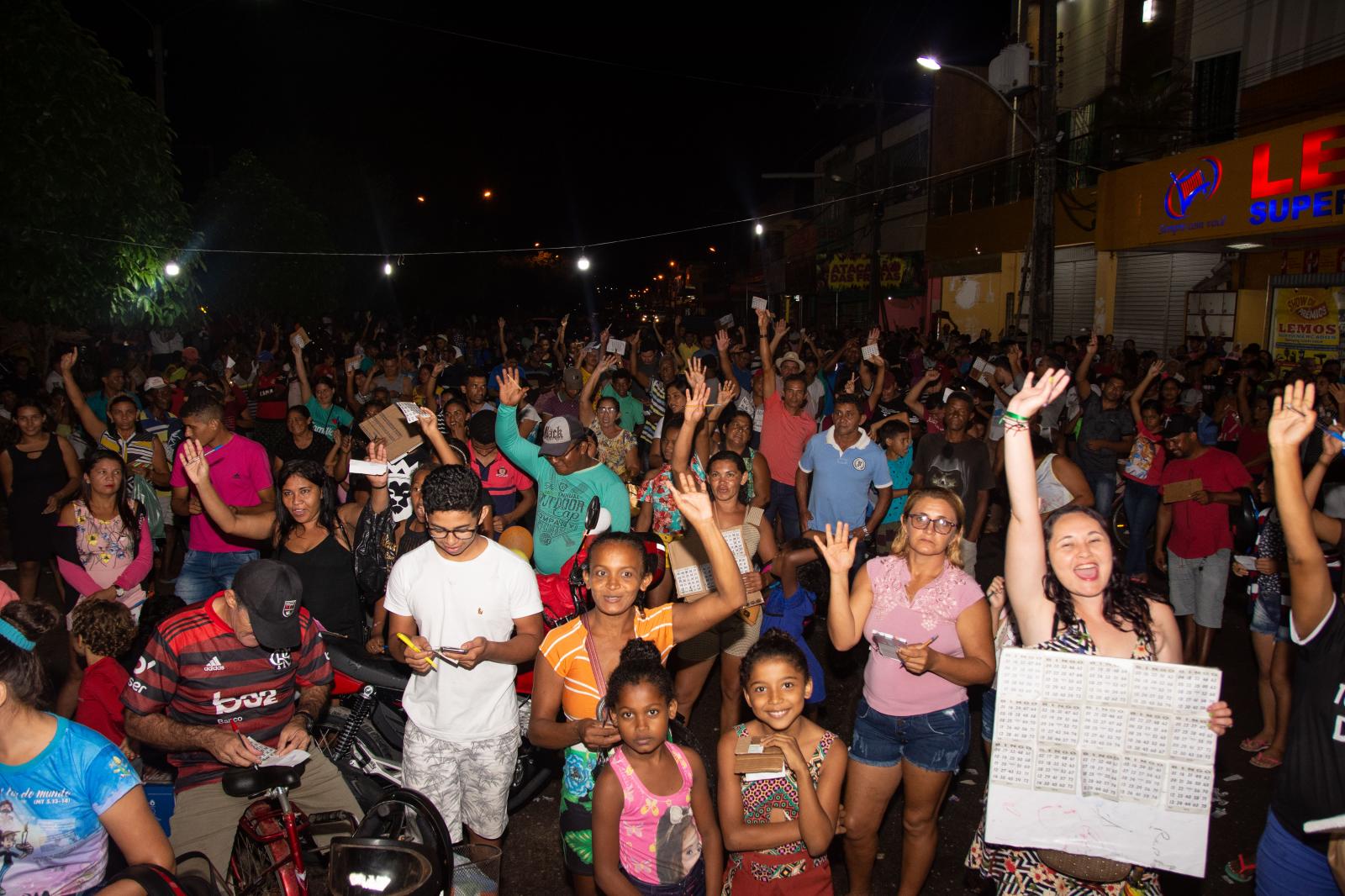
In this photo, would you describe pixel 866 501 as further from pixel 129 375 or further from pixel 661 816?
pixel 129 375

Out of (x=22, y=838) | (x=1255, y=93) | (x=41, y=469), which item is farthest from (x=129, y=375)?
(x=1255, y=93)

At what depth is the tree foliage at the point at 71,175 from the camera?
1311 centimetres

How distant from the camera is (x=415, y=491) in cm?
508

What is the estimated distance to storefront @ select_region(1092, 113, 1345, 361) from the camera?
42.8 feet

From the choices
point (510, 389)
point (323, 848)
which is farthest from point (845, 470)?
point (323, 848)

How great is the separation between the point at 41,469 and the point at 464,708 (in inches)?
225

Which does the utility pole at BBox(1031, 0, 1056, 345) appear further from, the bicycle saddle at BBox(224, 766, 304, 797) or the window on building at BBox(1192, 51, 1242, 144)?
the bicycle saddle at BBox(224, 766, 304, 797)

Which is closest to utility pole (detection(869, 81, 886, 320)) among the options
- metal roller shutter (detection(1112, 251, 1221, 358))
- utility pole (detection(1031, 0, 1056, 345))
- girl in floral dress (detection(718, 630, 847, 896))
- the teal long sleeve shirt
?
metal roller shutter (detection(1112, 251, 1221, 358))

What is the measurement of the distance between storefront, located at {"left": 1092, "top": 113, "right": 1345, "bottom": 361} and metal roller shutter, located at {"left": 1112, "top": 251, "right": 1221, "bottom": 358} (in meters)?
0.03

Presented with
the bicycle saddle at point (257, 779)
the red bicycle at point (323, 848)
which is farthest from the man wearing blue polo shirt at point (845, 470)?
the bicycle saddle at point (257, 779)

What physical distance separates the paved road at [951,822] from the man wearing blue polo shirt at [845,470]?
1.32 m

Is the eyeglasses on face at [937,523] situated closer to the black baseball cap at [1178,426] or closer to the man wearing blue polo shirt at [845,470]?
the man wearing blue polo shirt at [845,470]

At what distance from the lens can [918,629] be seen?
382 cm

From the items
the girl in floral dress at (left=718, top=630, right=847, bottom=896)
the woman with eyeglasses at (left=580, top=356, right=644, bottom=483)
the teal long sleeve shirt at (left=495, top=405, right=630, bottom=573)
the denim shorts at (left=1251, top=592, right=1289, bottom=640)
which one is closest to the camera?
the girl in floral dress at (left=718, top=630, right=847, bottom=896)
